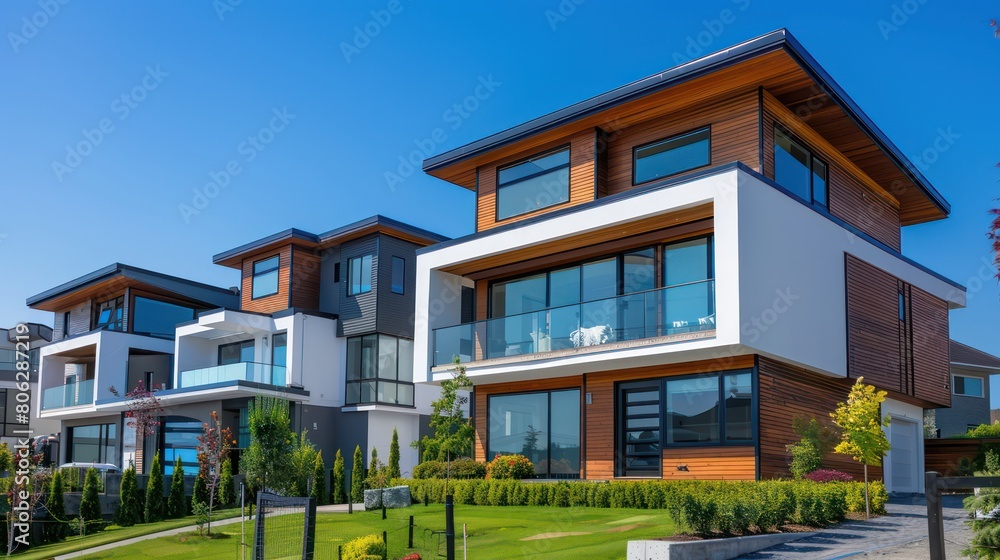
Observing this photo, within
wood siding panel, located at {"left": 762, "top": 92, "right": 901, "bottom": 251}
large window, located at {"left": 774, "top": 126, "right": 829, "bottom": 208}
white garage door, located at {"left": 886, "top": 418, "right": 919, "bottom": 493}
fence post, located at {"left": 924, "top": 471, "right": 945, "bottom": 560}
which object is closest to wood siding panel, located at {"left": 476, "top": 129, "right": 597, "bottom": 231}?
wood siding panel, located at {"left": 762, "top": 92, "right": 901, "bottom": 251}

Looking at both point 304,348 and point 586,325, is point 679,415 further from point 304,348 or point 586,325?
point 304,348

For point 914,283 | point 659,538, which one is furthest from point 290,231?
point 659,538

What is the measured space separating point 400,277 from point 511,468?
13.0 m

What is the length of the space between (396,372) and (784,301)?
17.3 m

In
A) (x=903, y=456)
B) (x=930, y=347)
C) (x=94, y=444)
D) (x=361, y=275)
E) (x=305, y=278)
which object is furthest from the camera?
(x=94, y=444)

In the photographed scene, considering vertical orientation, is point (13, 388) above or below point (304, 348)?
below

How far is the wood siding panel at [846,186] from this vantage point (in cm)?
2077

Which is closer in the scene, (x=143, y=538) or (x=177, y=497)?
(x=143, y=538)

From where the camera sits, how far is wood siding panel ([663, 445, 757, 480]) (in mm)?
19266

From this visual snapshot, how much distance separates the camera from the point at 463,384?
23422mm

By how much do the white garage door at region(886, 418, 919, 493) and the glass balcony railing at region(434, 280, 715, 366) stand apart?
8.31m

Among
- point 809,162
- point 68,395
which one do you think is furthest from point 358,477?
point 68,395

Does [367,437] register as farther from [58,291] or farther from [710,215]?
[58,291]

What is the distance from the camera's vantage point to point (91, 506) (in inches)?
1053
